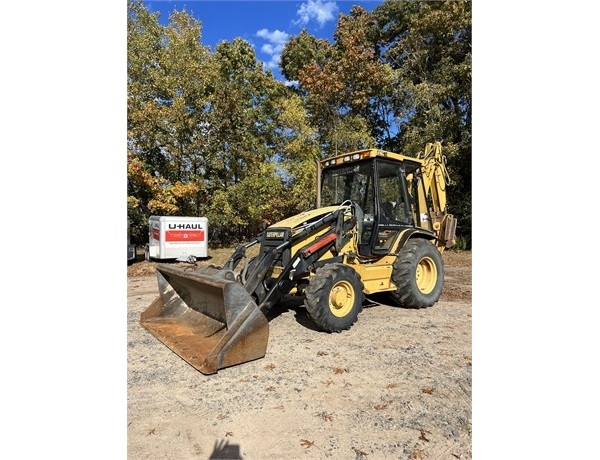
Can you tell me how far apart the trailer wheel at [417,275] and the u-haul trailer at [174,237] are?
7.18 meters

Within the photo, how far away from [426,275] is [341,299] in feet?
7.02

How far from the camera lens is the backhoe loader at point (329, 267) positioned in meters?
3.78

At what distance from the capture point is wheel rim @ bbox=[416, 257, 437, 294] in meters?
6.04

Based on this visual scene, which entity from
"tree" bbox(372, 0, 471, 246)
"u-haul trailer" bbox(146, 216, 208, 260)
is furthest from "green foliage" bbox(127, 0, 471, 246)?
"u-haul trailer" bbox(146, 216, 208, 260)

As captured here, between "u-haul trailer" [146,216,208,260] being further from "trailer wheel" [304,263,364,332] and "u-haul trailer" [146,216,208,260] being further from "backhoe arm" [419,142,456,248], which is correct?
"trailer wheel" [304,263,364,332]

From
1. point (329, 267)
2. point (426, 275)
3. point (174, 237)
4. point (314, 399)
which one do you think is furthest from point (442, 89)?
point (314, 399)

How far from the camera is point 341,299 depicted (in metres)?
4.63

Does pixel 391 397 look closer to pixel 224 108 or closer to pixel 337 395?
pixel 337 395

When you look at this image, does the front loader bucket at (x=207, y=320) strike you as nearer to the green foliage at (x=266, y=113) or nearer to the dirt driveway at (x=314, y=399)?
the dirt driveway at (x=314, y=399)

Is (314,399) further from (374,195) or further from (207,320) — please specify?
(374,195)

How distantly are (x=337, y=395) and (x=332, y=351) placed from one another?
3.24 feet

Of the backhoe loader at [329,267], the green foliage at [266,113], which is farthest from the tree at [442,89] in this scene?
the backhoe loader at [329,267]

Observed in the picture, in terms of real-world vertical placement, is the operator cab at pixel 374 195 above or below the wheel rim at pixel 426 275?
above

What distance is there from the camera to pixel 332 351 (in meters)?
4.08
